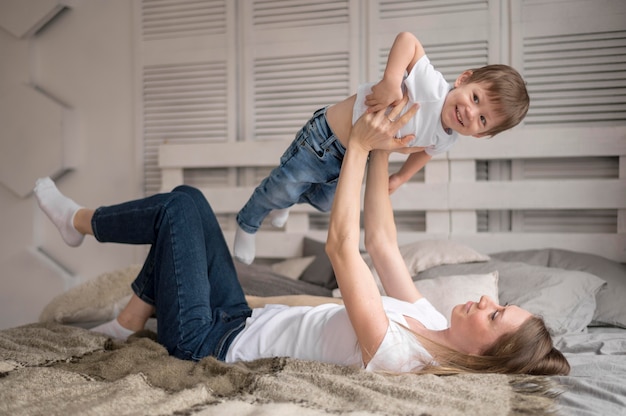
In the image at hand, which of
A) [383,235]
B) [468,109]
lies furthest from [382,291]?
[468,109]

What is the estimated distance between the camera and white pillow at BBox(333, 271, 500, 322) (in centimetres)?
208

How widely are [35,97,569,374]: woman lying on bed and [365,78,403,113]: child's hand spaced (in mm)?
27

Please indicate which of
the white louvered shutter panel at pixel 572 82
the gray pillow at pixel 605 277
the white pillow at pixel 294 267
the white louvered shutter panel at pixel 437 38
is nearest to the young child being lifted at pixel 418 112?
the gray pillow at pixel 605 277

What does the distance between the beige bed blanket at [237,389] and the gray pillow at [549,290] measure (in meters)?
0.81

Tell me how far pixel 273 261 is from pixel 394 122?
6.35ft

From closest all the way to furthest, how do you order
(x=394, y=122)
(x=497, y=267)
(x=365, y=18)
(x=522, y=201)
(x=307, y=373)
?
(x=307, y=373) < (x=394, y=122) < (x=497, y=267) < (x=522, y=201) < (x=365, y=18)

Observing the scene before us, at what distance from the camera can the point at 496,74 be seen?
1645 millimetres

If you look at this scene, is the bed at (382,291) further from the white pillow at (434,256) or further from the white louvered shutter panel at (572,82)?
the white louvered shutter panel at (572,82)

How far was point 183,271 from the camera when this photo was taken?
171cm

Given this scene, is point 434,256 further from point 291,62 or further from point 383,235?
point 291,62

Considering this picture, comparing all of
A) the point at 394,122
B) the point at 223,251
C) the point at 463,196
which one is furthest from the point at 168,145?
the point at 394,122

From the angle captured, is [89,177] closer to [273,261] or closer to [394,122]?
[273,261]

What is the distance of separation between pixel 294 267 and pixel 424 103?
147cm

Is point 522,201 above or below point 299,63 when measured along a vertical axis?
below
